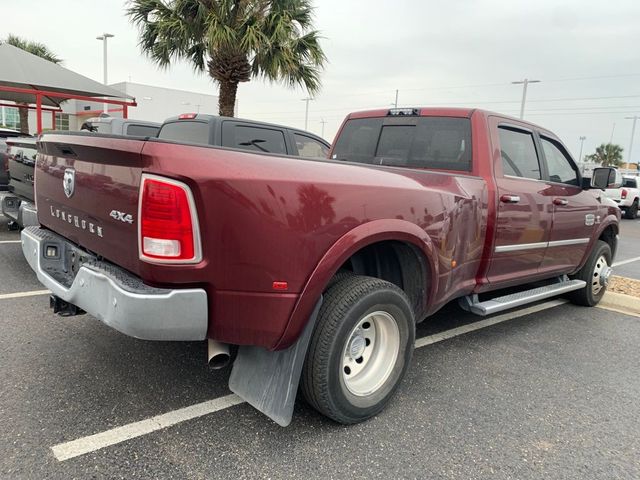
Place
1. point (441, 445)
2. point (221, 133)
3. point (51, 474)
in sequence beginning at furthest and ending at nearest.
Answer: point (221, 133) < point (441, 445) < point (51, 474)

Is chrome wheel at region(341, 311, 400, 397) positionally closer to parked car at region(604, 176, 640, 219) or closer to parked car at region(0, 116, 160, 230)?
Result: parked car at region(0, 116, 160, 230)

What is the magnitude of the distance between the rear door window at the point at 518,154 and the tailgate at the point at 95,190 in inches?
111

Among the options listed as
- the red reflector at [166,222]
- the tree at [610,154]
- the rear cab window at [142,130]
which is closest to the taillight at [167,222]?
the red reflector at [166,222]

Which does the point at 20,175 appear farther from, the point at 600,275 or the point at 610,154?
the point at 610,154

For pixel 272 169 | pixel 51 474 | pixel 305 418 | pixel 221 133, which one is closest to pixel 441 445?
pixel 305 418

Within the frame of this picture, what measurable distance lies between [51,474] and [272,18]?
11839mm

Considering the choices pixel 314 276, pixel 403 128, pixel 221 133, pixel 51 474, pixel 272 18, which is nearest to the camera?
pixel 51 474

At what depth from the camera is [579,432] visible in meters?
2.84

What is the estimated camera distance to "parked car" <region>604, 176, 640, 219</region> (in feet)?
63.5

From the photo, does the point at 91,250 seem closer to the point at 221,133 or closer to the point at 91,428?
the point at 91,428

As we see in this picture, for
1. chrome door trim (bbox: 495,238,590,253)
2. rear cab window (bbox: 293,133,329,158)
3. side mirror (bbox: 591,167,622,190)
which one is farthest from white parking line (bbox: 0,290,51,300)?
side mirror (bbox: 591,167,622,190)

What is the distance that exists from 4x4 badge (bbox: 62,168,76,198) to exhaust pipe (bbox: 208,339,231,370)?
3.99ft

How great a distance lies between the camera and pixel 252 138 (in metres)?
6.30

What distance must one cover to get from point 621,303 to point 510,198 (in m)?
3.04
